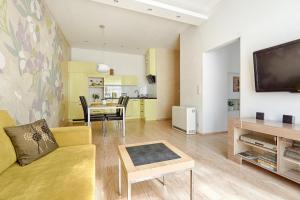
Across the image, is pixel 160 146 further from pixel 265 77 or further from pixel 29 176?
pixel 265 77

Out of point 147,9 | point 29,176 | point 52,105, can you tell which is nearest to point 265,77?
point 147,9

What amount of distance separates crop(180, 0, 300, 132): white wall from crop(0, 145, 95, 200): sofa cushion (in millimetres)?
2417

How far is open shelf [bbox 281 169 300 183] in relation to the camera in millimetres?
1545

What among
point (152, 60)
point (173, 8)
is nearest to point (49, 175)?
point (173, 8)

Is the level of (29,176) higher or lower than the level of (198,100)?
lower

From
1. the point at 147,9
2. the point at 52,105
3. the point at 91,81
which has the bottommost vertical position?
the point at 52,105

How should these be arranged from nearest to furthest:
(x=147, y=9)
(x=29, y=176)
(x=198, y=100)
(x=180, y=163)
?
(x=29, y=176)
(x=180, y=163)
(x=147, y=9)
(x=198, y=100)

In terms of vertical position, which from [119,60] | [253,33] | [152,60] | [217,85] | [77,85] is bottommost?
[217,85]

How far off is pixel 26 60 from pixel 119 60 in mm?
4417

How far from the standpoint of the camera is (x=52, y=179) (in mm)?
990

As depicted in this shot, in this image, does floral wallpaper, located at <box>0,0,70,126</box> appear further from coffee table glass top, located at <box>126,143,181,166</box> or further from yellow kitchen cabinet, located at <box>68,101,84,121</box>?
yellow kitchen cabinet, located at <box>68,101,84,121</box>

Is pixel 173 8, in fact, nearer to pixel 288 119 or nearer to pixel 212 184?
pixel 288 119

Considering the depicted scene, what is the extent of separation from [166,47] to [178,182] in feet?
16.5

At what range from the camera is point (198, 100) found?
12.2 feet
